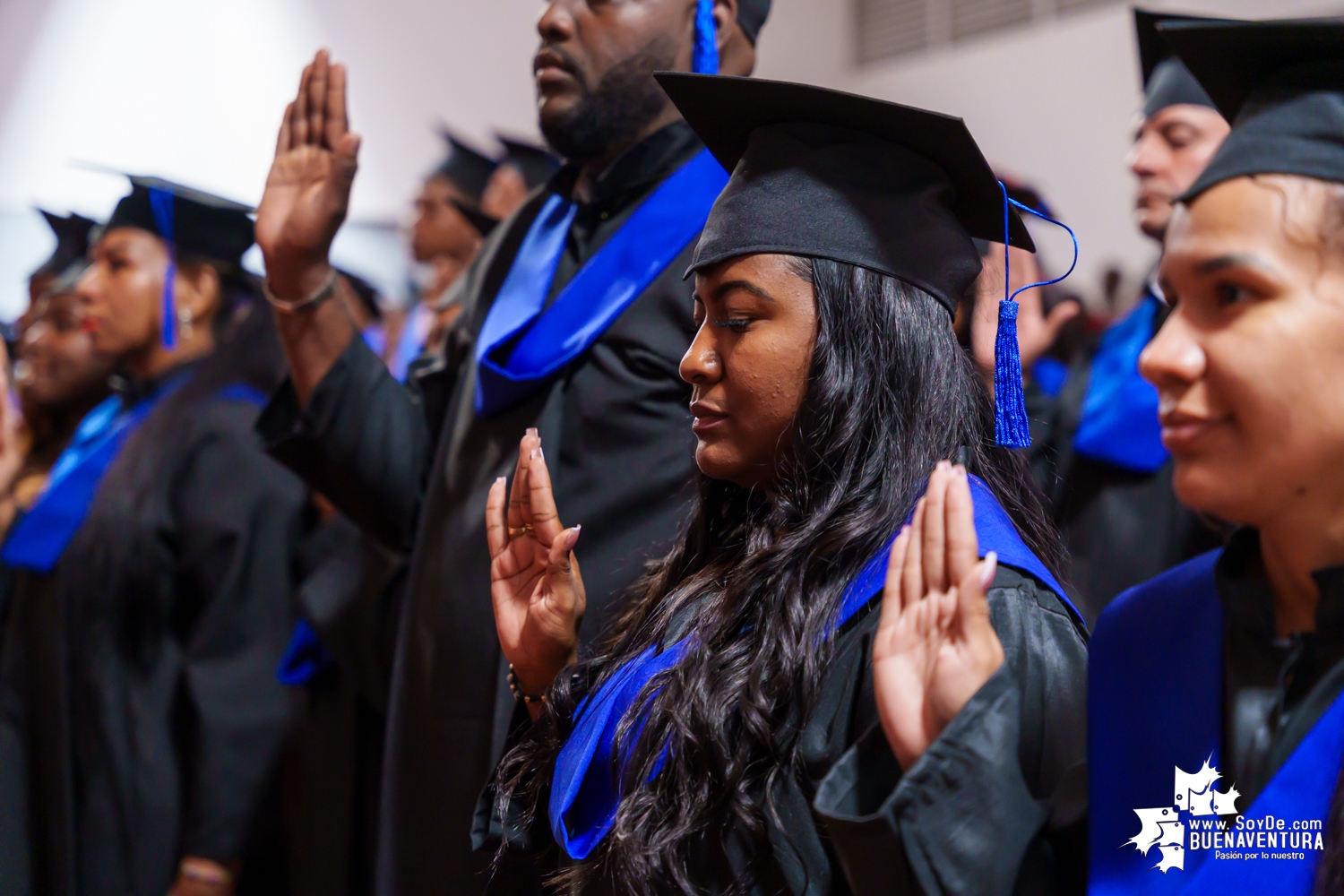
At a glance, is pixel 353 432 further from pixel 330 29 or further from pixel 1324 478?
pixel 330 29

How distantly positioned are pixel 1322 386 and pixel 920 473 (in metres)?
0.53

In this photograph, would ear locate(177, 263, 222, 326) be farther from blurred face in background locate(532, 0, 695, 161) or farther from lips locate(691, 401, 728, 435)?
lips locate(691, 401, 728, 435)

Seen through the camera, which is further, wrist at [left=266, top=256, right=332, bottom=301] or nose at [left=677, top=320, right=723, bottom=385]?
wrist at [left=266, top=256, right=332, bottom=301]

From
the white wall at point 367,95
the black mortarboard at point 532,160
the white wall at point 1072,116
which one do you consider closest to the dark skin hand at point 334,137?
the black mortarboard at point 532,160

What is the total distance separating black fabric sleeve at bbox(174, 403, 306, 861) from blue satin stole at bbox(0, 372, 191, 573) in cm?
42

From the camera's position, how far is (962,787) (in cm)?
106

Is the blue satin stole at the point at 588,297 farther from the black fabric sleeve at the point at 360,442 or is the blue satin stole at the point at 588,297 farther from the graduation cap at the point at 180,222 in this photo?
the graduation cap at the point at 180,222

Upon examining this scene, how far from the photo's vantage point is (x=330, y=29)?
20.3 ft

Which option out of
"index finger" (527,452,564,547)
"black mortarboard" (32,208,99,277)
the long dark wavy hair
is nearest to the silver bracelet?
"index finger" (527,452,564,547)

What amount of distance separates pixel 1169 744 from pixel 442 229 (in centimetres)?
400

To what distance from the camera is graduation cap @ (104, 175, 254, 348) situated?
3252 mm

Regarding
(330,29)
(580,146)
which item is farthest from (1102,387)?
(330,29)

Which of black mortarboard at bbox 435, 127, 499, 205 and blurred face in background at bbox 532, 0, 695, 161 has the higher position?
blurred face in background at bbox 532, 0, 695, 161

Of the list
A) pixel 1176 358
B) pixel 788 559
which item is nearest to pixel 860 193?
pixel 788 559
